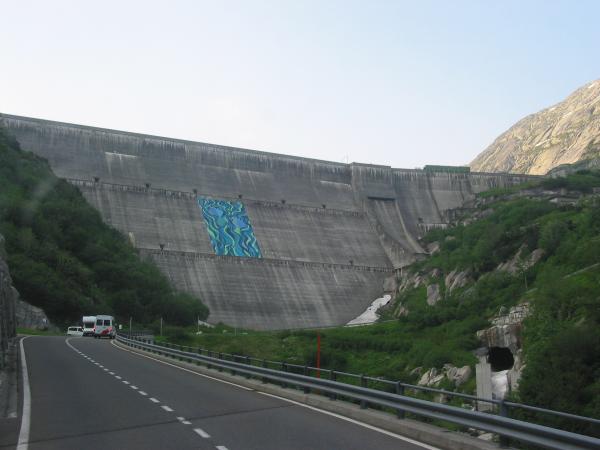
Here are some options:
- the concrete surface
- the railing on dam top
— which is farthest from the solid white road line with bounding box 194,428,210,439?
the railing on dam top

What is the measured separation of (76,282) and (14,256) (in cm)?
659

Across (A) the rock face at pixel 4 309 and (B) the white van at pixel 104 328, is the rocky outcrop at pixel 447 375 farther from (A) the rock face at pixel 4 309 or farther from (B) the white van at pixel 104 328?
(B) the white van at pixel 104 328

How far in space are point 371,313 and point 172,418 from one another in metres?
66.1

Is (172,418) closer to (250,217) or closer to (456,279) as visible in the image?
(456,279)

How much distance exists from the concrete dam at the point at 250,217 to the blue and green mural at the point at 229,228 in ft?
0.45

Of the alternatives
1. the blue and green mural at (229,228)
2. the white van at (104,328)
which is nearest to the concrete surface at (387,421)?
the white van at (104,328)

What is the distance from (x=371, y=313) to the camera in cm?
8000

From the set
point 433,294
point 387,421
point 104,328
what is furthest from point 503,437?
point 433,294

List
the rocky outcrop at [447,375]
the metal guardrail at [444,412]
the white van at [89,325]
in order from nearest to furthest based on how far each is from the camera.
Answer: the metal guardrail at [444,412] → the rocky outcrop at [447,375] → the white van at [89,325]

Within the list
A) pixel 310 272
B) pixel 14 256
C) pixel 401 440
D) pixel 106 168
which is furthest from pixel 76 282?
pixel 401 440

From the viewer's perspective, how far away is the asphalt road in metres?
12.1

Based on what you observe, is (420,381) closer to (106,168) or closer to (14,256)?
(14,256)

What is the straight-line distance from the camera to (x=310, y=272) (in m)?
82.6

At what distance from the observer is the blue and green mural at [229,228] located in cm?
8169
